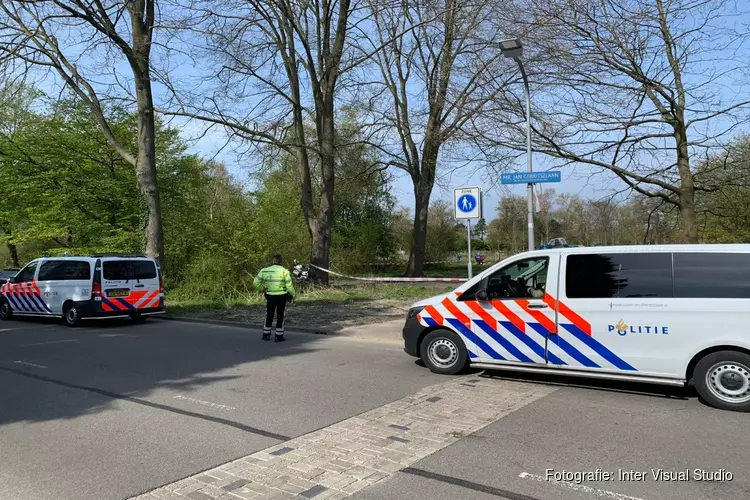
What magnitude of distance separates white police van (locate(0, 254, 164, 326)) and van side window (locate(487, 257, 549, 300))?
402 inches

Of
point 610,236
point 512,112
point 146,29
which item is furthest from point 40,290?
point 610,236

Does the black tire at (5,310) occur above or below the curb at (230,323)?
above

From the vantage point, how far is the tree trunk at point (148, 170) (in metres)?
17.6

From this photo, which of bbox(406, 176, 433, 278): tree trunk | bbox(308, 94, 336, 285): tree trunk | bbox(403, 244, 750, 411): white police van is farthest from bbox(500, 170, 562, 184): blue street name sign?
bbox(406, 176, 433, 278): tree trunk

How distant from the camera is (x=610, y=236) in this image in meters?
32.9

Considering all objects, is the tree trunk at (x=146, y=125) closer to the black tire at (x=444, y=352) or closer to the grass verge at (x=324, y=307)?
the grass verge at (x=324, y=307)

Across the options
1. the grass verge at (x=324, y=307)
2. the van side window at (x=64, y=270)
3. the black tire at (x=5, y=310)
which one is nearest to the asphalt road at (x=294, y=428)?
the grass verge at (x=324, y=307)

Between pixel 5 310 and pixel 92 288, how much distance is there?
4626 mm

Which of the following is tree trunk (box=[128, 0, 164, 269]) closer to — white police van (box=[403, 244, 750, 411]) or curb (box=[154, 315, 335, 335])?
curb (box=[154, 315, 335, 335])

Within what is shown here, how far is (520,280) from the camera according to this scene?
7258 mm

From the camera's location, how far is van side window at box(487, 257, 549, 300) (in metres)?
7.02

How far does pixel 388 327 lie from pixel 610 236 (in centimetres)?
2487

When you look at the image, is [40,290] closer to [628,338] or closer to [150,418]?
[150,418]

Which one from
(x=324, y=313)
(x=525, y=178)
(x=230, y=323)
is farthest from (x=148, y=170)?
(x=525, y=178)
